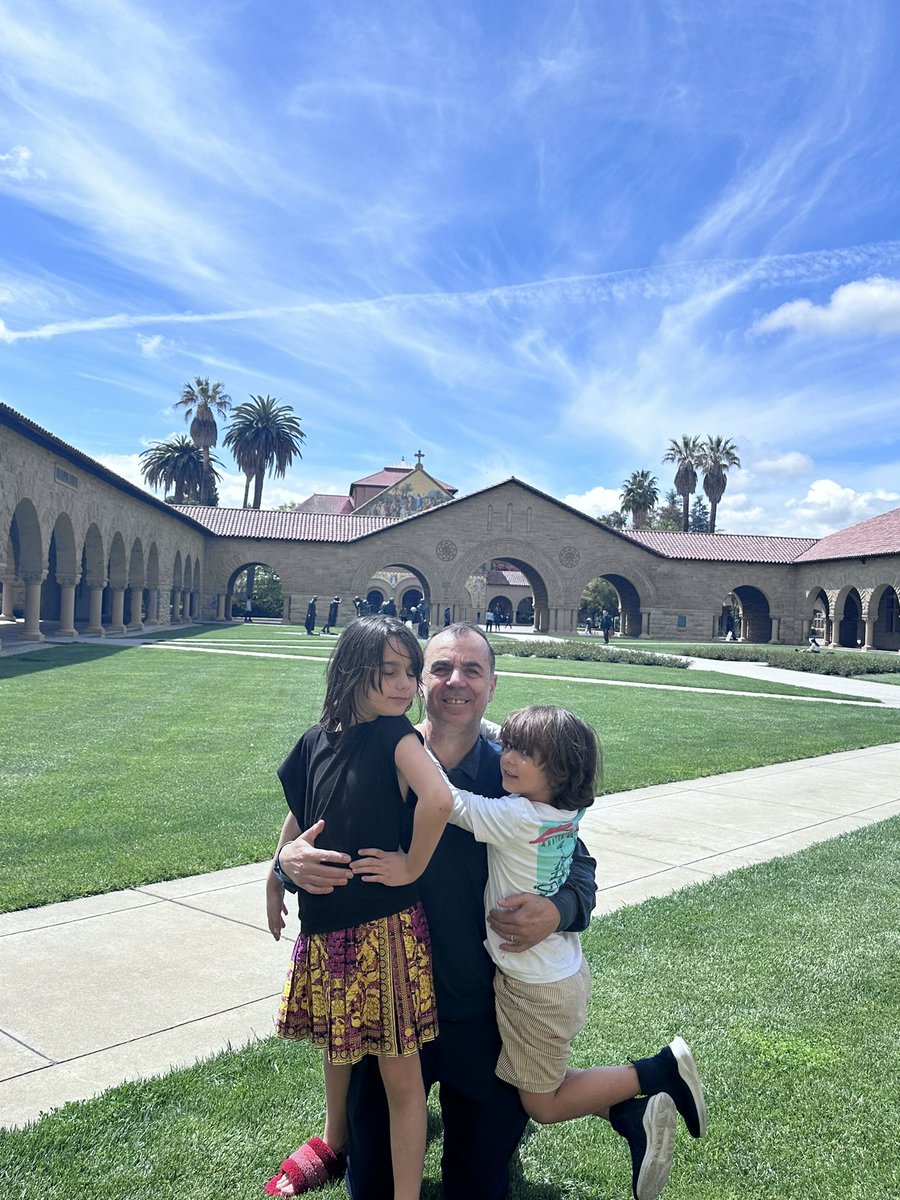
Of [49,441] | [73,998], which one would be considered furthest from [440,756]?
[49,441]

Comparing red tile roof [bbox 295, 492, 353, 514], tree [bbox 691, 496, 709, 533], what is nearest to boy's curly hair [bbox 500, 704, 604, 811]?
red tile roof [bbox 295, 492, 353, 514]

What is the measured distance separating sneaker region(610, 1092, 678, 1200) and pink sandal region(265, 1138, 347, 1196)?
867 millimetres

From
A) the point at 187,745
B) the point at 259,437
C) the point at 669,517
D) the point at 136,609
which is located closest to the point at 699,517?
the point at 669,517

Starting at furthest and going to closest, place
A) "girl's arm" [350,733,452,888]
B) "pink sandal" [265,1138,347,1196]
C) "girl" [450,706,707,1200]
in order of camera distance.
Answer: "pink sandal" [265,1138,347,1196], "girl" [450,706,707,1200], "girl's arm" [350,733,452,888]

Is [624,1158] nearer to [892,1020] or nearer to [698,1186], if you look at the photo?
[698,1186]

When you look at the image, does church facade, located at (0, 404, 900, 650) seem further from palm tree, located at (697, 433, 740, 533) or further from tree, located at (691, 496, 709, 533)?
tree, located at (691, 496, 709, 533)

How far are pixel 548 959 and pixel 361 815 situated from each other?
690 millimetres

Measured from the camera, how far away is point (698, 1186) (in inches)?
110

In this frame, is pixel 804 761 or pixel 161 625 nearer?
pixel 804 761

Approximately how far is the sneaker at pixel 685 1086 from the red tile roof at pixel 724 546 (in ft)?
161

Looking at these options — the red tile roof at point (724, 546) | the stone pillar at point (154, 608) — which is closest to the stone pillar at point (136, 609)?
the stone pillar at point (154, 608)

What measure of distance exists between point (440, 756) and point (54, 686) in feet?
43.6

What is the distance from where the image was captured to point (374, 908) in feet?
8.47

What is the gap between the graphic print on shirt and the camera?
260 cm
